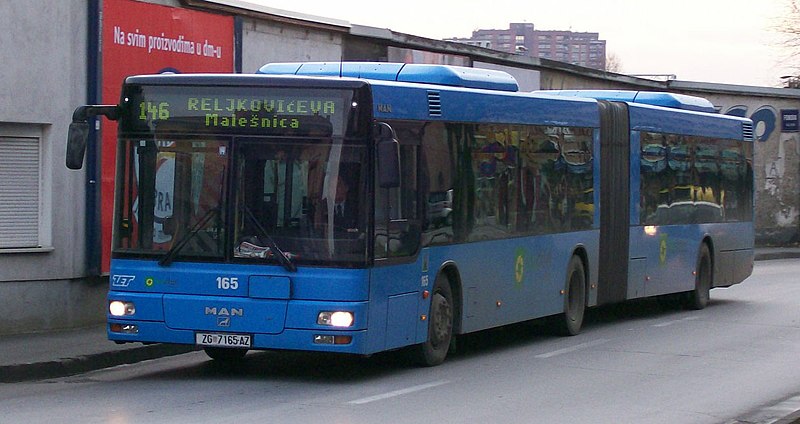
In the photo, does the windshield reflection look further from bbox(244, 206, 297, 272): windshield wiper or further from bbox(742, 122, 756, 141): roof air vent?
bbox(742, 122, 756, 141): roof air vent

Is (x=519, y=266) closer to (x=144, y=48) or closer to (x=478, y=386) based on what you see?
(x=478, y=386)

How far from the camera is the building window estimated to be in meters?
15.4

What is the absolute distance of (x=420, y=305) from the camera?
1248cm

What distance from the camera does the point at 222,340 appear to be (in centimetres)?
1142

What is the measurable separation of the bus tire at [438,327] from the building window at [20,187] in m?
5.33

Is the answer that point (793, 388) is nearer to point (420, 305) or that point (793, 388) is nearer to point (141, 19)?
point (420, 305)

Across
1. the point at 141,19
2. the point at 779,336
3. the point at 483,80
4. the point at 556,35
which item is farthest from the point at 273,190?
the point at 556,35

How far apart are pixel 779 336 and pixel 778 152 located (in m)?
25.0

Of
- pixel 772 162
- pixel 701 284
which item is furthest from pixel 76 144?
pixel 772 162

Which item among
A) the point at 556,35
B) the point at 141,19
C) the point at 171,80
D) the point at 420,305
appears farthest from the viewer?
the point at 556,35

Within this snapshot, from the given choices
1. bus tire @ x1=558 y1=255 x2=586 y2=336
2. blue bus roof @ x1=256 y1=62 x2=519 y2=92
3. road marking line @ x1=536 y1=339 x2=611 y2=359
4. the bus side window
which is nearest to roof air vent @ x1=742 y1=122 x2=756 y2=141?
bus tire @ x1=558 y1=255 x2=586 y2=336

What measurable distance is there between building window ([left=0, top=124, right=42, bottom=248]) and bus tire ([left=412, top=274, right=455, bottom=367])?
5.33 metres

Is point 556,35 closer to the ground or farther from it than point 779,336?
farther from it

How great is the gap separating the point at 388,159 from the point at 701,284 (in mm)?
11083
